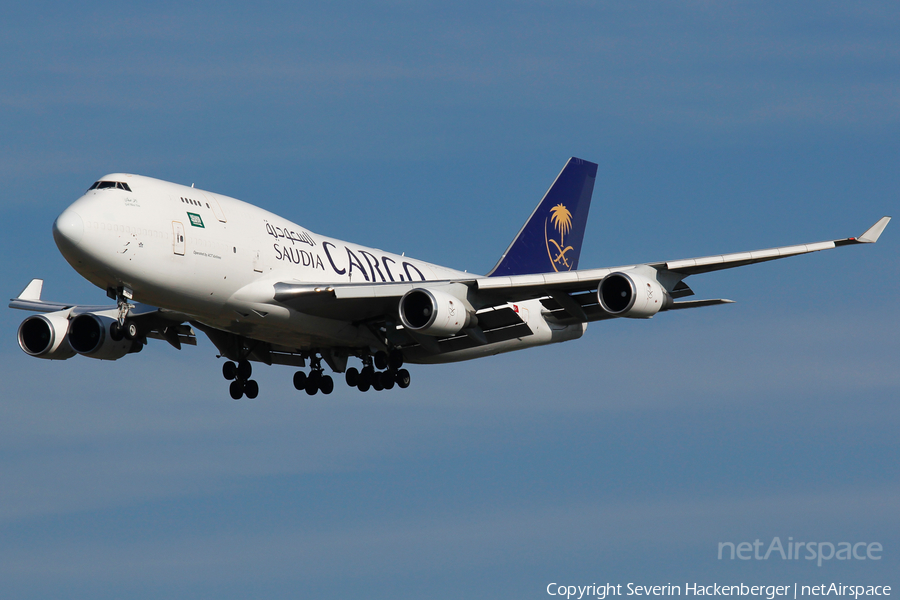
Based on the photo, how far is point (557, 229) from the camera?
45438 mm

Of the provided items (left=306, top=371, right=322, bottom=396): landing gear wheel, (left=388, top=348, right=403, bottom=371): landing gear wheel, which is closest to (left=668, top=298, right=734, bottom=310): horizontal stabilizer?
(left=388, top=348, right=403, bottom=371): landing gear wheel

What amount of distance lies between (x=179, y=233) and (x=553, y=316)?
48.4ft

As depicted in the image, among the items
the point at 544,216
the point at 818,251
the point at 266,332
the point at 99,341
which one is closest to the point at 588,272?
the point at 818,251

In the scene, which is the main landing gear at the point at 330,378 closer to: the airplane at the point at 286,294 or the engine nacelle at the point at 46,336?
the airplane at the point at 286,294

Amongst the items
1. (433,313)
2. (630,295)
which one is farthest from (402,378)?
(630,295)

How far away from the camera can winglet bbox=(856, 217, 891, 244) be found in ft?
94.2

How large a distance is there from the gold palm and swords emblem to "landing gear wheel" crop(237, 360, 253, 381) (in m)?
13.2

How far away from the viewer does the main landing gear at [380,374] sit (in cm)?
3716

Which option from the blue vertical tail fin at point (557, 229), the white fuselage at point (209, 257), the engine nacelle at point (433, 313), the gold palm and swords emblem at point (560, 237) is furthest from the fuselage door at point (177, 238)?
the gold palm and swords emblem at point (560, 237)

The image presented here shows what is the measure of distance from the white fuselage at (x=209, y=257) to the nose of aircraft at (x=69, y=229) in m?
0.03

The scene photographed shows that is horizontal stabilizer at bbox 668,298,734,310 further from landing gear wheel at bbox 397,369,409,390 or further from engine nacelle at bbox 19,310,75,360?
engine nacelle at bbox 19,310,75,360

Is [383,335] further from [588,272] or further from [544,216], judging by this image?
[544,216]

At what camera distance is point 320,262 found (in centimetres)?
3497

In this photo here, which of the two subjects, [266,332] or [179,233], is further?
[266,332]
